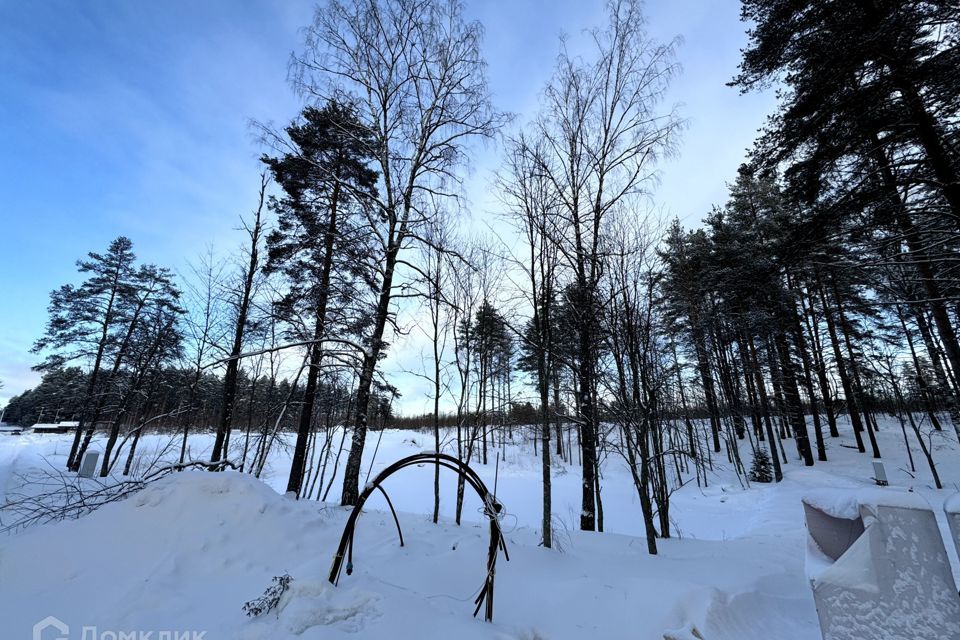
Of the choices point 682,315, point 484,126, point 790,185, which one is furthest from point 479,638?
point 682,315

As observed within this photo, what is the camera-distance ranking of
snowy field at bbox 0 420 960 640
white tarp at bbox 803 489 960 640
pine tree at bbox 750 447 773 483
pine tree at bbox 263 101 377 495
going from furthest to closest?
pine tree at bbox 750 447 773 483 < pine tree at bbox 263 101 377 495 < snowy field at bbox 0 420 960 640 < white tarp at bbox 803 489 960 640

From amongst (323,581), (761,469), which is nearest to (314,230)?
(323,581)

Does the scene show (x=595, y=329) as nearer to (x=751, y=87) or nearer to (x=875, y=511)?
(x=875, y=511)

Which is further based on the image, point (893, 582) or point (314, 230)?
point (314, 230)

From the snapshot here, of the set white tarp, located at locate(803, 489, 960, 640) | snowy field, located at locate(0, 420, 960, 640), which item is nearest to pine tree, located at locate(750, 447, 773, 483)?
snowy field, located at locate(0, 420, 960, 640)

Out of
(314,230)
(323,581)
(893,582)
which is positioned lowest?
(323,581)

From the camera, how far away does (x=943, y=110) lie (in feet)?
19.6

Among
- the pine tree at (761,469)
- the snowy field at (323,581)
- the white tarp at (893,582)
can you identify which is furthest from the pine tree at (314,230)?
the pine tree at (761,469)

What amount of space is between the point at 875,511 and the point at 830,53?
27.4 ft

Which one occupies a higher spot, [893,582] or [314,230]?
[314,230]

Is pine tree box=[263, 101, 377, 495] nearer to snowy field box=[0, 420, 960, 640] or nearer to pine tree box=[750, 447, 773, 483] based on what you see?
snowy field box=[0, 420, 960, 640]

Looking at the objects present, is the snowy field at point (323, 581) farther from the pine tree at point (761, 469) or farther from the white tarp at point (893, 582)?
the pine tree at point (761, 469)

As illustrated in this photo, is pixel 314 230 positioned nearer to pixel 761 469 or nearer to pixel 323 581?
pixel 323 581

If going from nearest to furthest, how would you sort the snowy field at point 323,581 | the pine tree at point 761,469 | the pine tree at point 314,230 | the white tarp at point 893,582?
the white tarp at point 893,582 < the snowy field at point 323,581 < the pine tree at point 314,230 < the pine tree at point 761,469
